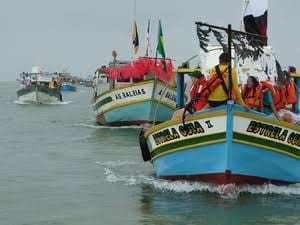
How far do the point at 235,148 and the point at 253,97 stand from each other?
1.43 m

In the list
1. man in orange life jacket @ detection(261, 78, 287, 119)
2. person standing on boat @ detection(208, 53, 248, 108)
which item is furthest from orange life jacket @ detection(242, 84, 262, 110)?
person standing on boat @ detection(208, 53, 248, 108)

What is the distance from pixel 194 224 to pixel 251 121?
2318 millimetres

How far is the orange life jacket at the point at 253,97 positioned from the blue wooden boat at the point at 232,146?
2.97 feet

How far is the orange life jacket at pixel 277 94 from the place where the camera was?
14383 mm

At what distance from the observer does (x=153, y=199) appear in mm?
13734

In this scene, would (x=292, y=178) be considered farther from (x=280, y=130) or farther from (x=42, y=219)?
(x=42, y=219)

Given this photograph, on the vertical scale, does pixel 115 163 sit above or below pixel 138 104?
below

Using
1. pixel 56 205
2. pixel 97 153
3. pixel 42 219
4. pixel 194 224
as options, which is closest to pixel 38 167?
pixel 97 153

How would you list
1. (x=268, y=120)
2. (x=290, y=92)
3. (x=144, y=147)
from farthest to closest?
(x=290, y=92), (x=144, y=147), (x=268, y=120)

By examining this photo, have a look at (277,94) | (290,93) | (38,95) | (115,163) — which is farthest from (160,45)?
(38,95)

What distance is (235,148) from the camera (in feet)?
43.1

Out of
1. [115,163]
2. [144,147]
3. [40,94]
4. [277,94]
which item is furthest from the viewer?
[40,94]

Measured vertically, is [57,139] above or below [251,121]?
below

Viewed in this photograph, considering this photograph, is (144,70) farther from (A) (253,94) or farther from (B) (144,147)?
(A) (253,94)
